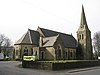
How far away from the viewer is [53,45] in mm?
54844

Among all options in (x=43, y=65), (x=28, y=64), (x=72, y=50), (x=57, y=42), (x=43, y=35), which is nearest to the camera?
(x=43, y=65)

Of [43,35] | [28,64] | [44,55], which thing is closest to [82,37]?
[43,35]

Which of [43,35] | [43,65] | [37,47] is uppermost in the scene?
[43,35]

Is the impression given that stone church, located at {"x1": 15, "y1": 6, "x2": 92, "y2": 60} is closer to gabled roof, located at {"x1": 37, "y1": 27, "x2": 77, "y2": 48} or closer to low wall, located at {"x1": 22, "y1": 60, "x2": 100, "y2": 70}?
gabled roof, located at {"x1": 37, "y1": 27, "x2": 77, "y2": 48}

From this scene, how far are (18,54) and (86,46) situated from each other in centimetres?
2660

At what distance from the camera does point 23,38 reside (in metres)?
59.7

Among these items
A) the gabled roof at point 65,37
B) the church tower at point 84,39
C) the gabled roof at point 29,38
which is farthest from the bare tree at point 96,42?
the gabled roof at point 29,38

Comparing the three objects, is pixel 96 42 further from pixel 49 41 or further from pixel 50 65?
pixel 50 65

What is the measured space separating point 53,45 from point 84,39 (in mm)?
19695

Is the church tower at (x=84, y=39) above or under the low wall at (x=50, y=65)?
above

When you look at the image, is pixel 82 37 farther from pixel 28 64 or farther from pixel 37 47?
pixel 28 64

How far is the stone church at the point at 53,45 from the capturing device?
184ft

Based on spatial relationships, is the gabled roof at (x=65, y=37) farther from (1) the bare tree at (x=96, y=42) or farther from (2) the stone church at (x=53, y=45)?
(1) the bare tree at (x=96, y=42)

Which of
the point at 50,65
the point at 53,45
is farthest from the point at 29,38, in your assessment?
the point at 50,65
